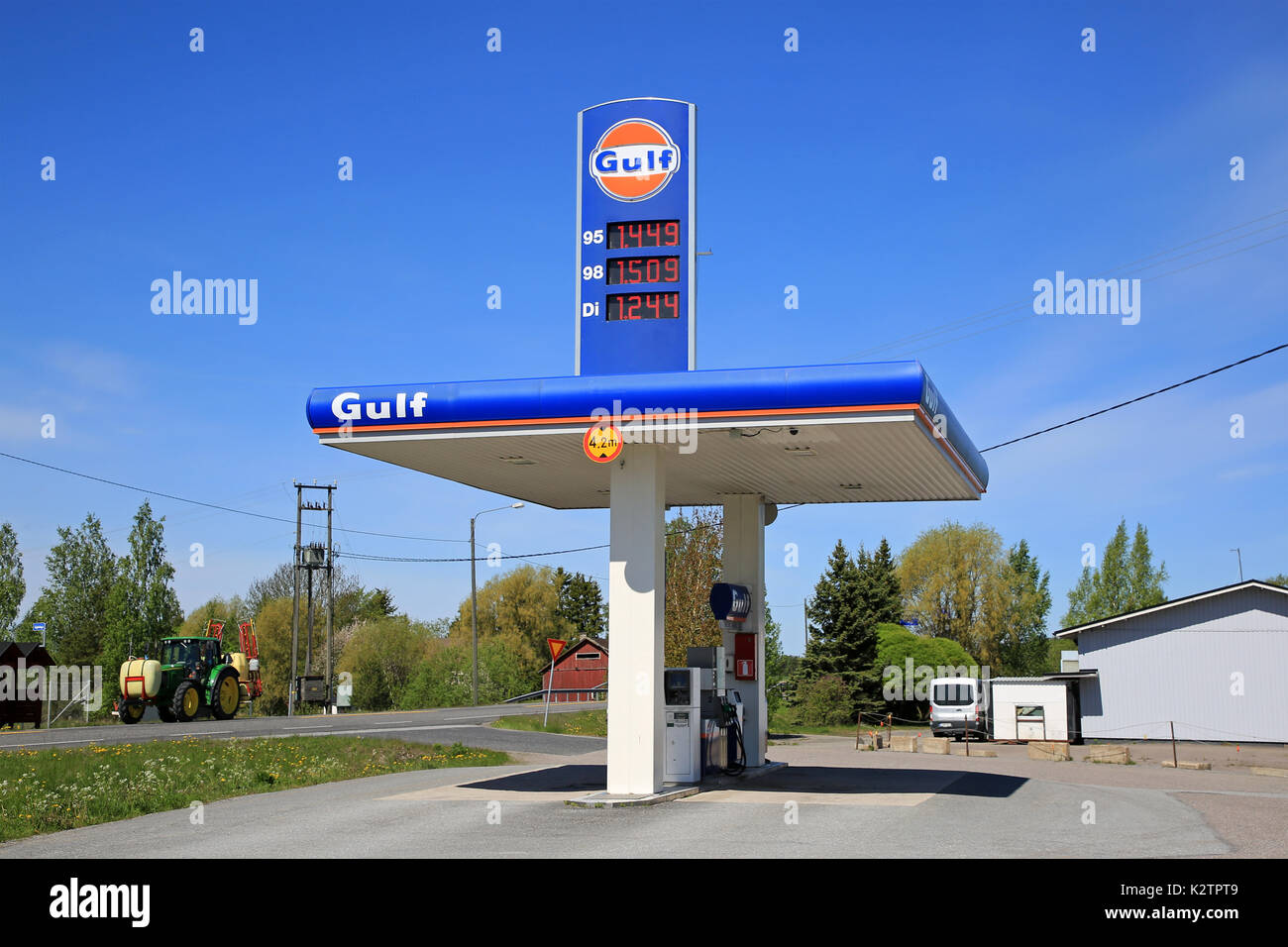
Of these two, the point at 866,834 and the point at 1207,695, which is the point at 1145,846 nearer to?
the point at 866,834

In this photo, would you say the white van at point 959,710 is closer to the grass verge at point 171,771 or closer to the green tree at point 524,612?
the grass verge at point 171,771

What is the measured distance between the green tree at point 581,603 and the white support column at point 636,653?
80061 millimetres

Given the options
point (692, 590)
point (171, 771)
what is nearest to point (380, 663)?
point (692, 590)

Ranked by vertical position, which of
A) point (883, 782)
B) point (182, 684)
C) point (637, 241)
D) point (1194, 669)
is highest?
point (637, 241)

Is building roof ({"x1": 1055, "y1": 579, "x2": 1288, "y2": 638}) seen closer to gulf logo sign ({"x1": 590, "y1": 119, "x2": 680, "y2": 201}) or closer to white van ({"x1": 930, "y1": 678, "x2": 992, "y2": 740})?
white van ({"x1": 930, "y1": 678, "x2": 992, "y2": 740})

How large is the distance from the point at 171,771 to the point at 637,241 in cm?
1146

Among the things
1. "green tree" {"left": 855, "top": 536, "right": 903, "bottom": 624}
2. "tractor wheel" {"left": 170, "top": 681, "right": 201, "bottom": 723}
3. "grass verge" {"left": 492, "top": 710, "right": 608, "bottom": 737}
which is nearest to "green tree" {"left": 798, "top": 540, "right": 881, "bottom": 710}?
"green tree" {"left": 855, "top": 536, "right": 903, "bottom": 624}

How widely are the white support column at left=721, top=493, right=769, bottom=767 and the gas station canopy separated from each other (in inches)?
107

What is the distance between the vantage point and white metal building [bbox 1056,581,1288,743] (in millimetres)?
35562

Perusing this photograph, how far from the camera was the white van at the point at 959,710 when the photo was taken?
1463 inches

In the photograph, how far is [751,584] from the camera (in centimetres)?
1964

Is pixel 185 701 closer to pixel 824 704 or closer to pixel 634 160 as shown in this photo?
pixel 824 704

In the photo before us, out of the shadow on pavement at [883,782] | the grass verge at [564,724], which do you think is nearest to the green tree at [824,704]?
the grass verge at [564,724]
